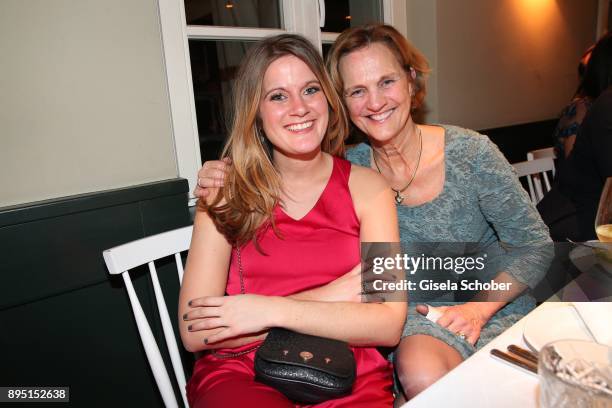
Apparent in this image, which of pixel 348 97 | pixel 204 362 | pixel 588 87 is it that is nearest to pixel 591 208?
pixel 588 87

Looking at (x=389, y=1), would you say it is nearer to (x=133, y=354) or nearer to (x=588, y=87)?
(x=588, y=87)

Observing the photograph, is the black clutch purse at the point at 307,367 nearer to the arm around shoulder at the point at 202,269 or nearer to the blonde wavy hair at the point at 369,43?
the arm around shoulder at the point at 202,269

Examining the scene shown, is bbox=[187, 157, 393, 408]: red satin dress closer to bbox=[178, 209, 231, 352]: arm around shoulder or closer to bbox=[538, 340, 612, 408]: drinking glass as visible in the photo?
bbox=[178, 209, 231, 352]: arm around shoulder

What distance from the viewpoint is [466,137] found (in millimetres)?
1598

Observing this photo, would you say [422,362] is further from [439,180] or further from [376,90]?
[376,90]

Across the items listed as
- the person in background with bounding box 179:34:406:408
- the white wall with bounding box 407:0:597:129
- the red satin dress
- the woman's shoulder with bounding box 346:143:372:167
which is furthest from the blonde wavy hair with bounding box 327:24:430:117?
the white wall with bounding box 407:0:597:129

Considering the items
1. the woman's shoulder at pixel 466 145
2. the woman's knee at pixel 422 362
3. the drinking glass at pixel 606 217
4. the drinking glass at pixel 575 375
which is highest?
the woman's shoulder at pixel 466 145

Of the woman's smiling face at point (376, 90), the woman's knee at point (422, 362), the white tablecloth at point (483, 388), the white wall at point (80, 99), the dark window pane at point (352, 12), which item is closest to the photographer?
the white tablecloth at point (483, 388)

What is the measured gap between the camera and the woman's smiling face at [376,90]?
5.08ft

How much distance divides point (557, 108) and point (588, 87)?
2.24 m

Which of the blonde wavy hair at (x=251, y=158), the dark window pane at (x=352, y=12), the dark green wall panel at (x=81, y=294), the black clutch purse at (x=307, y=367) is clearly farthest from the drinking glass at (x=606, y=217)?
the dark window pane at (x=352, y=12)

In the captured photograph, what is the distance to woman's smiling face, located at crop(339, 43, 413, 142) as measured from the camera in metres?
1.55

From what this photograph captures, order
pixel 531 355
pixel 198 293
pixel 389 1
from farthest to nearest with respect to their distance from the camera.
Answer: pixel 389 1, pixel 198 293, pixel 531 355

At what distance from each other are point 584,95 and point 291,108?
2.07m
